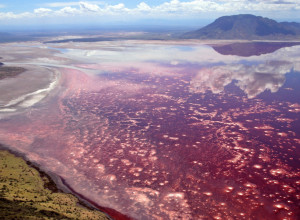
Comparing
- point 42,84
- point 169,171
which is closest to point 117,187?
point 169,171

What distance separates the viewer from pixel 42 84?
6316cm

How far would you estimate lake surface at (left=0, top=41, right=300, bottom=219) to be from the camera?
2428 centimetres

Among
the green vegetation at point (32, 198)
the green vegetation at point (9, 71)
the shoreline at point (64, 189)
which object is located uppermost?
the green vegetation at point (9, 71)

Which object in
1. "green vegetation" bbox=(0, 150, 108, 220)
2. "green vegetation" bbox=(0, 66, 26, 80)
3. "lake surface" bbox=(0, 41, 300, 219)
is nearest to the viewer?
"green vegetation" bbox=(0, 150, 108, 220)

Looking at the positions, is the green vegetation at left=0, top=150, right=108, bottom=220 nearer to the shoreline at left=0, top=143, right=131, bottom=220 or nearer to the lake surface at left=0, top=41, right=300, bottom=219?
the shoreline at left=0, top=143, right=131, bottom=220

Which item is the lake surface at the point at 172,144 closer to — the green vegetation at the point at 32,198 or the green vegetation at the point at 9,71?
the green vegetation at the point at 32,198

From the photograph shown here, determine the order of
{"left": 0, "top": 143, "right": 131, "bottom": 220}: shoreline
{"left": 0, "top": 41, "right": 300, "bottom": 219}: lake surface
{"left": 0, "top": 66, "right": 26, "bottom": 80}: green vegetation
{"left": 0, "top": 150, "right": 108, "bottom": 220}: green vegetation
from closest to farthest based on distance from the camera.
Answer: {"left": 0, "top": 150, "right": 108, "bottom": 220}: green vegetation
{"left": 0, "top": 143, "right": 131, "bottom": 220}: shoreline
{"left": 0, "top": 41, "right": 300, "bottom": 219}: lake surface
{"left": 0, "top": 66, "right": 26, "bottom": 80}: green vegetation

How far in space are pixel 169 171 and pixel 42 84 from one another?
46.0 metres

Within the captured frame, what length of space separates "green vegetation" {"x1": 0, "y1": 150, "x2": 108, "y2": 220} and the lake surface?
204 centimetres

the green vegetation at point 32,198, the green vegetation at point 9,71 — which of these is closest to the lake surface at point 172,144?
the green vegetation at point 32,198

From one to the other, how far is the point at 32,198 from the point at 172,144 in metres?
17.9

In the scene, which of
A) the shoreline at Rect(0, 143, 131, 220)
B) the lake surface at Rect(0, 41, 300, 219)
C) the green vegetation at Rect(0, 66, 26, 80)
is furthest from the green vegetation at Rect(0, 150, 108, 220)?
the green vegetation at Rect(0, 66, 26, 80)

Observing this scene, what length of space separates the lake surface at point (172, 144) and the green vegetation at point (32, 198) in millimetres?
2044

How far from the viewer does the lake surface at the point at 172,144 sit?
79.7 ft
